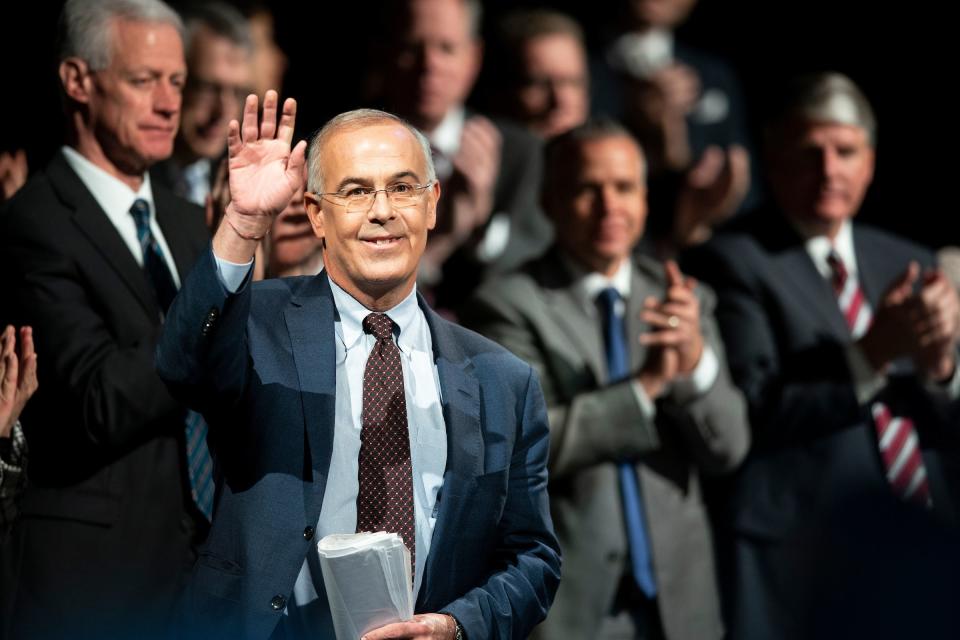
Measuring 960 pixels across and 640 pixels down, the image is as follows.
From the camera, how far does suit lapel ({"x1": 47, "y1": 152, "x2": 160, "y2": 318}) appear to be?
2918 millimetres

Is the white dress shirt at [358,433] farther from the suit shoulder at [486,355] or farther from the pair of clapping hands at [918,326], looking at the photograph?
the pair of clapping hands at [918,326]

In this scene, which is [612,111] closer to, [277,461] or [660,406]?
[660,406]

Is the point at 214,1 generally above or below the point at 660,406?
above

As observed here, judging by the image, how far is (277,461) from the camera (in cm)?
223

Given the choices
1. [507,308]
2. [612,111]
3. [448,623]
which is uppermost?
[612,111]

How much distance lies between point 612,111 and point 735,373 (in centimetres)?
169

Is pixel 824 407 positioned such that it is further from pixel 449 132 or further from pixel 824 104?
→ pixel 449 132

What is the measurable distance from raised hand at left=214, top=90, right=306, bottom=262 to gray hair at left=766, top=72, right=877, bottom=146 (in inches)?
85.3

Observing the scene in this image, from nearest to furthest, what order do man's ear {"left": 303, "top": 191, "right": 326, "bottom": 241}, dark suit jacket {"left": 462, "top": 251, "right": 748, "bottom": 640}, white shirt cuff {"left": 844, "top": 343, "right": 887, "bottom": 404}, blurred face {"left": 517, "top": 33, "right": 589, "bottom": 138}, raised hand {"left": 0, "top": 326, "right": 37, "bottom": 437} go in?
man's ear {"left": 303, "top": 191, "right": 326, "bottom": 241}
raised hand {"left": 0, "top": 326, "right": 37, "bottom": 437}
dark suit jacket {"left": 462, "top": 251, "right": 748, "bottom": 640}
white shirt cuff {"left": 844, "top": 343, "right": 887, "bottom": 404}
blurred face {"left": 517, "top": 33, "right": 589, "bottom": 138}

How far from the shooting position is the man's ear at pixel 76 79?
3012 millimetres

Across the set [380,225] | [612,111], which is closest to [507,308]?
[380,225]

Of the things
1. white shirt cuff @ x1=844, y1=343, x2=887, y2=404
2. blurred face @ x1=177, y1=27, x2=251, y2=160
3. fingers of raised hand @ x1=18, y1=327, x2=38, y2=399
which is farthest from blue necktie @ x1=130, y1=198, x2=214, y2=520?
white shirt cuff @ x1=844, y1=343, x2=887, y2=404

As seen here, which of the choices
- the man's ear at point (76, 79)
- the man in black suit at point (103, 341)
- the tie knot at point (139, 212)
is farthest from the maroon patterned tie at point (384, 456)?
the man's ear at point (76, 79)

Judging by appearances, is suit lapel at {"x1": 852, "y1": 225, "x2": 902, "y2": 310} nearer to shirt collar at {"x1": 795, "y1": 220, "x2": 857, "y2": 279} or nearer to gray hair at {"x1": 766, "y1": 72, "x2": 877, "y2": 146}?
shirt collar at {"x1": 795, "y1": 220, "x2": 857, "y2": 279}
